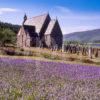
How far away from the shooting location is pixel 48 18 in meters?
81.4

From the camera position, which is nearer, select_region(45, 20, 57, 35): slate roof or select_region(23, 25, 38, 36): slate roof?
select_region(45, 20, 57, 35): slate roof

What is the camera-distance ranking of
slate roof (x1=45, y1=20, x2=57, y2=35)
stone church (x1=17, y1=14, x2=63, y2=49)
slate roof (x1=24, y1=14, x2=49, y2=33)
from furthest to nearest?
slate roof (x1=24, y1=14, x2=49, y2=33), slate roof (x1=45, y1=20, x2=57, y2=35), stone church (x1=17, y1=14, x2=63, y2=49)

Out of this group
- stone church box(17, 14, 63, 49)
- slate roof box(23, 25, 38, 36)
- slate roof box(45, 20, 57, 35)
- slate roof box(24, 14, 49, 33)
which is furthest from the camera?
slate roof box(23, 25, 38, 36)

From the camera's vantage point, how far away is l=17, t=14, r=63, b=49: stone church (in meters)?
78.6

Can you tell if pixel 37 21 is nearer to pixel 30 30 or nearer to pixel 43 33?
pixel 30 30

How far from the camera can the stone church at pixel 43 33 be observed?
258 ft

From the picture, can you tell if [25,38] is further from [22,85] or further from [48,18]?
[22,85]

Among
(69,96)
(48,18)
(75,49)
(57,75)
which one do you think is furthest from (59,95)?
(48,18)

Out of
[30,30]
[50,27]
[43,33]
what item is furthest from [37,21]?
[50,27]

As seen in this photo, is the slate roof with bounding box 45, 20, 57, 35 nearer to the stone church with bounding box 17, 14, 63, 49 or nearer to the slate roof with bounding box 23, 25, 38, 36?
the stone church with bounding box 17, 14, 63, 49

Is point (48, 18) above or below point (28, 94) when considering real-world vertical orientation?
above

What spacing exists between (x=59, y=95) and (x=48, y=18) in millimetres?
74158

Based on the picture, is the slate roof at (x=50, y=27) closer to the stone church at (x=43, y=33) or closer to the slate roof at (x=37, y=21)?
the stone church at (x=43, y=33)

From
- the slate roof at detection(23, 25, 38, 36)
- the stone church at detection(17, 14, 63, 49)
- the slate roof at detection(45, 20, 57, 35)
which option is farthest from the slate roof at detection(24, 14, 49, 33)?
the slate roof at detection(45, 20, 57, 35)
